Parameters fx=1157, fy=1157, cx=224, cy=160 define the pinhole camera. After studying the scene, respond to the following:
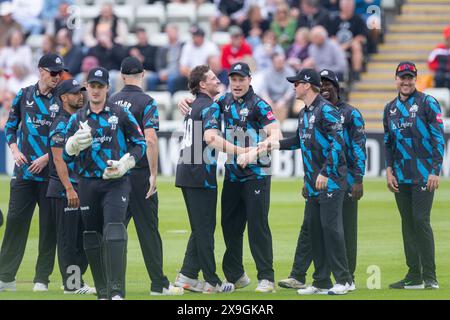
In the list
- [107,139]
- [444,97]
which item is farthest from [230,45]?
[107,139]

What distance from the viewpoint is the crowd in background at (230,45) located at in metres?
25.4

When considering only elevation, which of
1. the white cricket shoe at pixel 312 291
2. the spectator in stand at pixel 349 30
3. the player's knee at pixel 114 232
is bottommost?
the white cricket shoe at pixel 312 291

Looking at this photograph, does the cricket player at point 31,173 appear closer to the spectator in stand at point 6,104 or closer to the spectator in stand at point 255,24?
the spectator in stand at point 6,104

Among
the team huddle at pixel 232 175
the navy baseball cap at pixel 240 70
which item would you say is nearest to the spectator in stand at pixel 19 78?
the team huddle at pixel 232 175

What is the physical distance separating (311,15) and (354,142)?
50.4 ft

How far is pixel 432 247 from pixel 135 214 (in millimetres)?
3096

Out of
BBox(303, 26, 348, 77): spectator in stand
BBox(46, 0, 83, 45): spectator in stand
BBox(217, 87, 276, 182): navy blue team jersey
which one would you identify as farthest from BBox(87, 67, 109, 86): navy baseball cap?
BBox(46, 0, 83, 45): spectator in stand

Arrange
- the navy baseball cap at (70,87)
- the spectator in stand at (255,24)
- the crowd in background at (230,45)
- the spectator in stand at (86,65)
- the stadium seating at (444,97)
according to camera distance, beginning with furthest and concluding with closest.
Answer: the spectator in stand at (255,24)
the spectator in stand at (86,65)
the crowd in background at (230,45)
the stadium seating at (444,97)
the navy baseball cap at (70,87)

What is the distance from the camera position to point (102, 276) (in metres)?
11.0

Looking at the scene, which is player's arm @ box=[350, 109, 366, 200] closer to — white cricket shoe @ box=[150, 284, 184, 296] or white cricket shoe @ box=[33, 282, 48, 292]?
white cricket shoe @ box=[150, 284, 184, 296]

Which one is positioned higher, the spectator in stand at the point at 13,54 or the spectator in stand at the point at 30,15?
the spectator in stand at the point at 30,15

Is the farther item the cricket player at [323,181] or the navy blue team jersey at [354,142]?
the navy blue team jersey at [354,142]

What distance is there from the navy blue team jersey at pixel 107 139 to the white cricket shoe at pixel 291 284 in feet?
7.45

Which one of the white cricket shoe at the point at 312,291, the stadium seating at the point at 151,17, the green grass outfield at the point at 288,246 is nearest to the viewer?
the white cricket shoe at the point at 312,291
